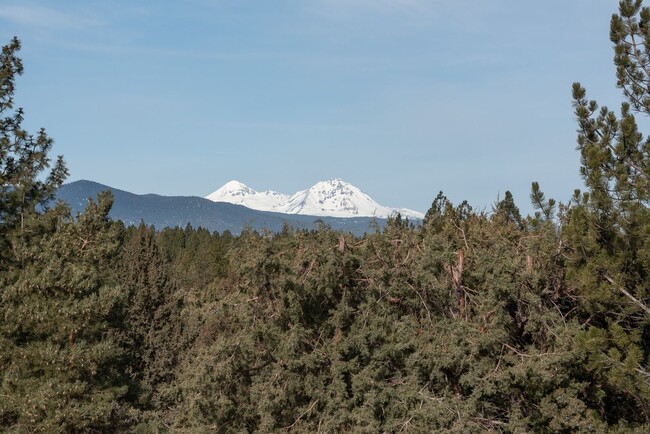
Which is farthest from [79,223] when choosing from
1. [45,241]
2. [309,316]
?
[309,316]

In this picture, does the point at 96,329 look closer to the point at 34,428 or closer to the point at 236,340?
the point at 34,428

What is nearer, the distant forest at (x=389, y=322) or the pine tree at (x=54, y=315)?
the distant forest at (x=389, y=322)

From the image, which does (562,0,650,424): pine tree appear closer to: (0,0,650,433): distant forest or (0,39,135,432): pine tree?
(0,0,650,433): distant forest

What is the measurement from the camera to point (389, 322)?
14.1 metres

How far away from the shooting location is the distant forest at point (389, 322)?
11.8 meters

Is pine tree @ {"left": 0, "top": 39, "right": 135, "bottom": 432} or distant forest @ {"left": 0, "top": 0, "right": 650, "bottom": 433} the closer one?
distant forest @ {"left": 0, "top": 0, "right": 650, "bottom": 433}

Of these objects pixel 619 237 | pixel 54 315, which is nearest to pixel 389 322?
pixel 619 237

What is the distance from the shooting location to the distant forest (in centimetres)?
1182

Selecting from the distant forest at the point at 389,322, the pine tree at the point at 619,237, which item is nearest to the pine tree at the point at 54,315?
the distant forest at the point at 389,322

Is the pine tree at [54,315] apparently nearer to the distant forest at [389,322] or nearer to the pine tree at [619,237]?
the distant forest at [389,322]

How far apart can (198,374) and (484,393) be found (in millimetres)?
5940

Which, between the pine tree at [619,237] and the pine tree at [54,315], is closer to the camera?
the pine tree at [619,237]

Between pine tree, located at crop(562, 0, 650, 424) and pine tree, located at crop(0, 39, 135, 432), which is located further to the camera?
pine tree, located at crop(0, 39, 135, 432)

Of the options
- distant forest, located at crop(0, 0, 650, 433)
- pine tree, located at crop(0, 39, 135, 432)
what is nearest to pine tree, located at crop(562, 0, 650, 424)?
distant forest, located at crop(0, 0, 650, 433)
